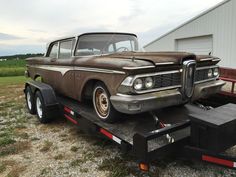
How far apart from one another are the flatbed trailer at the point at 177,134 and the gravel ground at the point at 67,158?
41 cm

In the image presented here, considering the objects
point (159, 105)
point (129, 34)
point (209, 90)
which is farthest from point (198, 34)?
point (159, 105)

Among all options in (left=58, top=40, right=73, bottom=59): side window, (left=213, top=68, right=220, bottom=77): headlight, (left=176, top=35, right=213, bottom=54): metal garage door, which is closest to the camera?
(left=213, top=68, right=220, bottom=77): headlight

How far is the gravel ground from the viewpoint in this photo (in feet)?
11.5

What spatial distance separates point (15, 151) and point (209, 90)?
349 centimetres

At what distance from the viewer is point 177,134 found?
3.37 meters

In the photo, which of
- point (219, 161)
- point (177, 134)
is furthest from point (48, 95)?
point (219, 161)

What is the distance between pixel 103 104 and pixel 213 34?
12.4 m

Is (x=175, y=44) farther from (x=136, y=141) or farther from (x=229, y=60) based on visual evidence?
(x=136, y=141)

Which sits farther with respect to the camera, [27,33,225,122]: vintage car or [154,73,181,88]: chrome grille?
[154,73,181,88]: chrome grille

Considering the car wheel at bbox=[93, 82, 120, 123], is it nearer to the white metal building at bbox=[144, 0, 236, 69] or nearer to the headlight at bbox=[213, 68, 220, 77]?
the headlight at bbox=[213, 68, 220, 77]

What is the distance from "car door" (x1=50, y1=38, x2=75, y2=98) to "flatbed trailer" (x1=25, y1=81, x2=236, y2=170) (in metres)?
1.15

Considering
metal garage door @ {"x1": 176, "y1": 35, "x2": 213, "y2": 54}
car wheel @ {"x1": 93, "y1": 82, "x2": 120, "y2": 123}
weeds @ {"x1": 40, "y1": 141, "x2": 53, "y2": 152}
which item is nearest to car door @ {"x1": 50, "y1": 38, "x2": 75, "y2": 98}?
car wheel @ {"x1": 93, "y1": 82, "x2": 120, "y2": 123}

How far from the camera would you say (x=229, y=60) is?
13836mm

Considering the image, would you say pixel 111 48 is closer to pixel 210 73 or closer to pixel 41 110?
pixel 210 73
